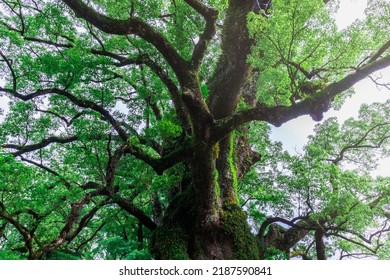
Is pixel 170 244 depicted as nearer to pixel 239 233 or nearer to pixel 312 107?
pixel 239 233

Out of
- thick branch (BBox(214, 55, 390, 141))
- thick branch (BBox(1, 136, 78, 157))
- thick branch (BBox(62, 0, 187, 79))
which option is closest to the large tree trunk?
thick branch (BBox(214, 55, 390, 141))

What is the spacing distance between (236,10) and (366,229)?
6151 millimetres

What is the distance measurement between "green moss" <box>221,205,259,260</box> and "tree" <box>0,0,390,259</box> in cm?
2

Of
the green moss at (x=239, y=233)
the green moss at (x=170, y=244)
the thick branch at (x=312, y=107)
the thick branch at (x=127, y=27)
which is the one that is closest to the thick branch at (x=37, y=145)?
the thick branch at (x=127, y=27)

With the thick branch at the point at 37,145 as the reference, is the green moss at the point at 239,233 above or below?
below

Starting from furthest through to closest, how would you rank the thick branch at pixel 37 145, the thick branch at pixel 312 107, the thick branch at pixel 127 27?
the thick branch at pixel 37 145 → the thick branch at pixel 127 27 → the thick branch at pixel 312 107

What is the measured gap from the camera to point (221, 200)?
6.38m

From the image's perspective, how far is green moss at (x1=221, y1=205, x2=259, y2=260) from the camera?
18.8ft

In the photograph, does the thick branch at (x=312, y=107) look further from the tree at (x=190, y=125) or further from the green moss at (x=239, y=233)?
the green moss at (x=239, y=233)

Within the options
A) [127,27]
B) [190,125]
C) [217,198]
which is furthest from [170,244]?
[127,27]

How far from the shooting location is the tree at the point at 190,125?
4.96 metres

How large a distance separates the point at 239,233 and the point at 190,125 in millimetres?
2510

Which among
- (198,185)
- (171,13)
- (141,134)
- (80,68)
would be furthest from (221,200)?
(171,13)

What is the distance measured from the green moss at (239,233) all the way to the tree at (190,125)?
0.02 meters
